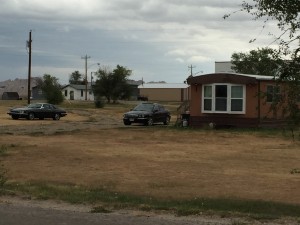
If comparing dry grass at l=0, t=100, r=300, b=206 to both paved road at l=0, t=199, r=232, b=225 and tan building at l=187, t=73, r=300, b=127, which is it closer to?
paved road at l=0, t=199, r=232, b=225

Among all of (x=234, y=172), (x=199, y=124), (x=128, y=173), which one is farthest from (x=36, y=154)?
(x=199, y=124)

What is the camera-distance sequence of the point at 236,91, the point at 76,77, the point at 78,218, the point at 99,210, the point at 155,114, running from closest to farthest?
the point at 78,218, the point at 99,210, the point at 236,91, the point at 155,114, the point at 76,77

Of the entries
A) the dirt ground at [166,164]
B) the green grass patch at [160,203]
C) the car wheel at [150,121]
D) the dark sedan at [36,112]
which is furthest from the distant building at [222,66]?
the green grass patch at [160,203]

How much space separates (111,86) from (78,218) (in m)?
73.3

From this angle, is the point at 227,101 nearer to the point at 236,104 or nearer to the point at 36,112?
the point at 236,104

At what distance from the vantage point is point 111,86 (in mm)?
80125

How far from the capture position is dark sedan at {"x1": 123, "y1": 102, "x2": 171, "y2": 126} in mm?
32844

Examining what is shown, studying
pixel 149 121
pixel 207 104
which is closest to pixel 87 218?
pixel 207 104

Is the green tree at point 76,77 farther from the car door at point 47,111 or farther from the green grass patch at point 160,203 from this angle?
the green grass patch at point 160,203

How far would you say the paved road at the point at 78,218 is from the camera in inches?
274

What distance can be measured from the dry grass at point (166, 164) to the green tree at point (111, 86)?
5546cm

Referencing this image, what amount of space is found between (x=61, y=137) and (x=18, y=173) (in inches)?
429

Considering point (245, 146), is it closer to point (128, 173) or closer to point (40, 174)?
point (128, 173)

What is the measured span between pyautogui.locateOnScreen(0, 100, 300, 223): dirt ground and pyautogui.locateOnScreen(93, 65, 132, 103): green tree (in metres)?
55.3
